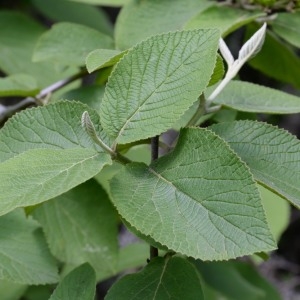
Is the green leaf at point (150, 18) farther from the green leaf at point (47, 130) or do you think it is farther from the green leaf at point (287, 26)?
the green leaf at point (47, 130)

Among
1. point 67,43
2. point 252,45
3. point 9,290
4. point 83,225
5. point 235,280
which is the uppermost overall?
point 252,45

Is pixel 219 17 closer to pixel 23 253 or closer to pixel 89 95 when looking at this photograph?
pixel 89 95

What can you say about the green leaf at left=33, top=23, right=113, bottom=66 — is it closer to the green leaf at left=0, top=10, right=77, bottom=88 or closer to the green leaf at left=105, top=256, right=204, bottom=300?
the green leaf at left=0, top=10, right=77, bottom=88

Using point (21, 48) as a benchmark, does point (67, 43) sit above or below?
above

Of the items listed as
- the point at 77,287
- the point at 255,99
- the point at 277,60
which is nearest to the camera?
the point at 77,287

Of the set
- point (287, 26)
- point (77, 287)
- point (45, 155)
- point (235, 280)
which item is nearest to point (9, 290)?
point (77, 287)

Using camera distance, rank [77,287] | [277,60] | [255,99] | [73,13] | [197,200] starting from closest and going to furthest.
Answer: [197,200]
[77,287]
[255,99]
[277,60]
[73,13]
